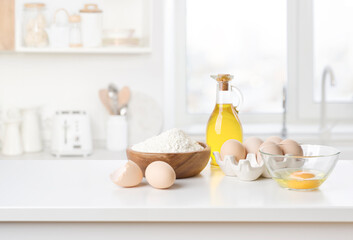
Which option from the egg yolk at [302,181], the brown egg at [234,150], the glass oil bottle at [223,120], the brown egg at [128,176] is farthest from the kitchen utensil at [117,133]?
the egg yolk at [302,181]

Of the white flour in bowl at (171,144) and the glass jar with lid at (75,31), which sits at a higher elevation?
the glass jar with lid at (75,31)

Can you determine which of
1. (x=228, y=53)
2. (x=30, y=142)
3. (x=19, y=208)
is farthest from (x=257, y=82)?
(x=19, y=208)

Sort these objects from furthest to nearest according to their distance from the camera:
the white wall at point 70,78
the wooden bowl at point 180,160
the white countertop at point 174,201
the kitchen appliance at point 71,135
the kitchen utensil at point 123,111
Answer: the white wall at point 70,78 → the kitchen utensil at point 123,111 → the kitchen appliance at point 71,135 → the wooden bowl at point 180,160 → the white countertop at point 174,201

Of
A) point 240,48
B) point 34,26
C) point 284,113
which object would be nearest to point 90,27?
point 34,26

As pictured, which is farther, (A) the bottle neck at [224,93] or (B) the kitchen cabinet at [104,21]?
(B) the kitchen cabinet at [104,21]

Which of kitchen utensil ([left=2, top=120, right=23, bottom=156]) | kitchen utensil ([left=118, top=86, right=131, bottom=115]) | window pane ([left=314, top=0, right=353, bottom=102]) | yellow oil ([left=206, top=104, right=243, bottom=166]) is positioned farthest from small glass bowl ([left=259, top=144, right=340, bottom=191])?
window pane ([left=314, top=0, right=353, bottom=102])

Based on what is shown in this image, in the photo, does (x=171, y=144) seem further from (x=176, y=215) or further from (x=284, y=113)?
(x=284, y=113)

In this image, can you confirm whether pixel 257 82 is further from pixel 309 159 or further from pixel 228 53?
pixel 309 159

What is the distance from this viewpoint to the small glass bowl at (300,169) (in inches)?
49.4

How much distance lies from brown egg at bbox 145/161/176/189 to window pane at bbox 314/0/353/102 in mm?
2253

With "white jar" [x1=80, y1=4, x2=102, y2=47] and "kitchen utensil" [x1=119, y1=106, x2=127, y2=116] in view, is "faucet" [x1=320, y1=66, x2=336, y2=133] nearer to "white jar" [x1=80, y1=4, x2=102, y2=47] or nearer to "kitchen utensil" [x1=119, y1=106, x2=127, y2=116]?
"kitchen utensil" [x1=119, y1=106, x2=127, y2=116]

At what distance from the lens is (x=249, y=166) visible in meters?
1.35

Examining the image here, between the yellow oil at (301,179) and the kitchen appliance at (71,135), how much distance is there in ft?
5.78

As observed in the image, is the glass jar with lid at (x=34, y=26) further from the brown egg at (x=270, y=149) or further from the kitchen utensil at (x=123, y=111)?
the brown egg at (x=270, y=149)
